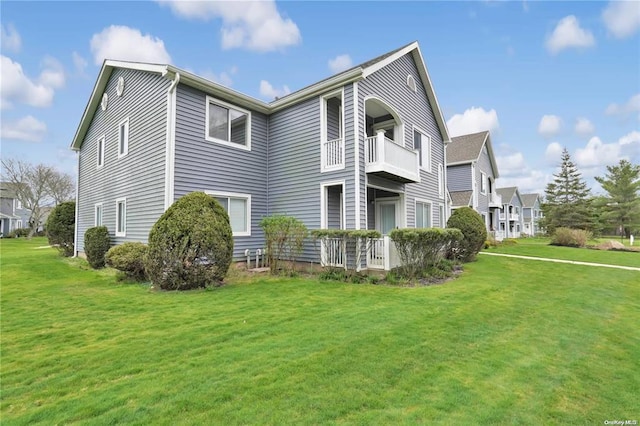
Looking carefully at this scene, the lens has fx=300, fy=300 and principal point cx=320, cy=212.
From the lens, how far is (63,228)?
55.3 feet

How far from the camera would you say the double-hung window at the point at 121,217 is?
12.4m

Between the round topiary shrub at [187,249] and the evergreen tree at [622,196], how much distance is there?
155 feet

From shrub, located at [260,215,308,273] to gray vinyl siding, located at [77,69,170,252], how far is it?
3699 mm

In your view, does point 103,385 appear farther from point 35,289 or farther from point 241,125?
point 241,125

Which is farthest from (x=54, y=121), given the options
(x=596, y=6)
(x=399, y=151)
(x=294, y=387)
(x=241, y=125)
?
(x=596, y=6)

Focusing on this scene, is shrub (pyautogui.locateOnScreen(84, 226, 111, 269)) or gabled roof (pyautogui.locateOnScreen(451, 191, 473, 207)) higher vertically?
gabled roof (pyautogui.locateOnScreen(451, 191, 473, 207))

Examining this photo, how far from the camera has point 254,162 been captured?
40.3 ft

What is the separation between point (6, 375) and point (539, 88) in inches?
941

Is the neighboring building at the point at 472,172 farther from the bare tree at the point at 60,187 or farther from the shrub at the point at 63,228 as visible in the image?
the bare tree at the point at 60,187

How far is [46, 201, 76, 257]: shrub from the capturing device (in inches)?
664

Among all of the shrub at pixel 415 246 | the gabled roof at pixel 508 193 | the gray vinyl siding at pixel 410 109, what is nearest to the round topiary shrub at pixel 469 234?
the gray vinyl siding at pixel 410 109

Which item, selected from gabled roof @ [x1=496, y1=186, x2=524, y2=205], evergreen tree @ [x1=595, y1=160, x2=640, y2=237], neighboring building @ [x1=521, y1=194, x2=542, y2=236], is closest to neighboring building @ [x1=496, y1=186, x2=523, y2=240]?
gabled roof @ [x1=496, y1=186, x2=524, y2=205]

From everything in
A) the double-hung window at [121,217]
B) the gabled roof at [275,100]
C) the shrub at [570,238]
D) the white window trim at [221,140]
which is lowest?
the shrub at [570,238]

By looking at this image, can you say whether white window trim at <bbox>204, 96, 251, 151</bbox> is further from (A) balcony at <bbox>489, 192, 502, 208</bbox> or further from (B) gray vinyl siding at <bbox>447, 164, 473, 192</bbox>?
(A) balcony at <bbox>489, 192, 502, 208</bbox>
